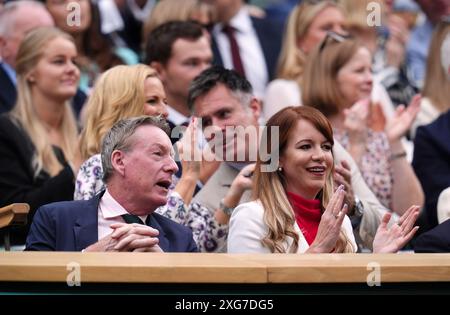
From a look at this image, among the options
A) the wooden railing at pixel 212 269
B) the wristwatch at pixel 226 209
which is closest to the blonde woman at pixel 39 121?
the wristwatch at pixel 226 209

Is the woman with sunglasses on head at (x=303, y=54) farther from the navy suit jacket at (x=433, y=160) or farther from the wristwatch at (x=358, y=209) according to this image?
the navy suit jacket at (x=433, y=160)

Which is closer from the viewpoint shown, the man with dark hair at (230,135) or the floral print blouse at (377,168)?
the man with dark hair at (230,135)

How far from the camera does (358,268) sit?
163 inches

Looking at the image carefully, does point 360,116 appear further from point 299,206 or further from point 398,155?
point 299,206

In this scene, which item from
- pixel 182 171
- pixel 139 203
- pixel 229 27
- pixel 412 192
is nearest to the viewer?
pixel 139 203

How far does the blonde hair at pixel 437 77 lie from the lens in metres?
7.57

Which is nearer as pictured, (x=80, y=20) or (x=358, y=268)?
(x=358, y=268)

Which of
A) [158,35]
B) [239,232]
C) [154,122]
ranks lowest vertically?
[239,232]

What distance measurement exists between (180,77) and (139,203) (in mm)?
1938

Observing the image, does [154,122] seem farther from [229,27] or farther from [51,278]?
[229,27]

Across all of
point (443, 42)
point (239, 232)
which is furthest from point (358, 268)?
point (443, 42)

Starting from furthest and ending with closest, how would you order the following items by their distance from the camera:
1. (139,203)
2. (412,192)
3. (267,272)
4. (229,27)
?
1. (229,27)
2. (412,192)
3. (139,203)
4. (267,272)

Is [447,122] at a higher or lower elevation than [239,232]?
higher

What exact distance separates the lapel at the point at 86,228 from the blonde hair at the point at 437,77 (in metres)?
3.28
